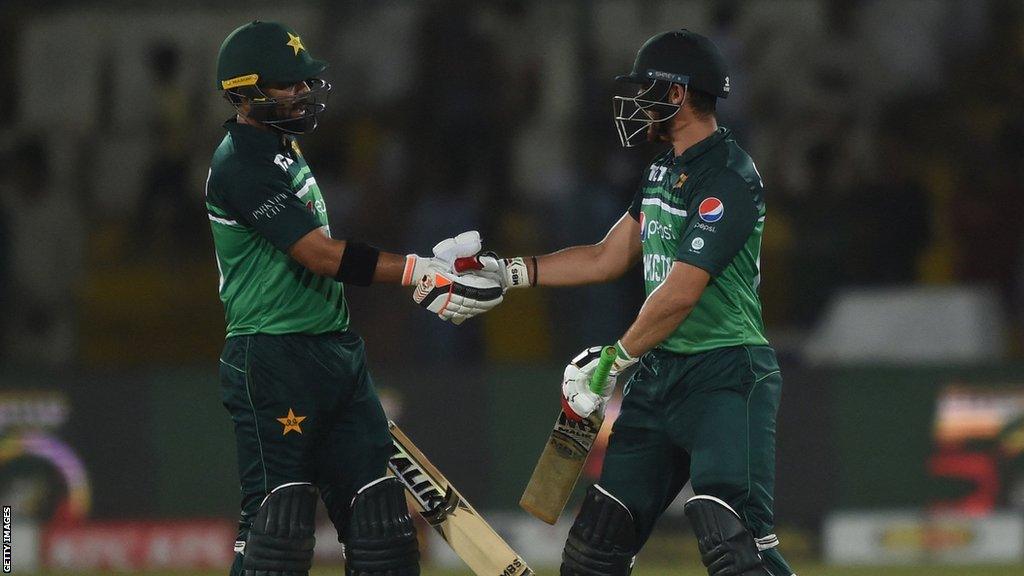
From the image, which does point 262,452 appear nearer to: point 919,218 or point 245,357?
point 245,357

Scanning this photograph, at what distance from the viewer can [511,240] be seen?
9.73 metres

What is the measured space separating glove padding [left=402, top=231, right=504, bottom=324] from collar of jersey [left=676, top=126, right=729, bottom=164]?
2.52 feet

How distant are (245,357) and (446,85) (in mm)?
5139

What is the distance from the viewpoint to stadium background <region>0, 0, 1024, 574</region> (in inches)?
338

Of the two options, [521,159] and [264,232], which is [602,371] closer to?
[264,232]

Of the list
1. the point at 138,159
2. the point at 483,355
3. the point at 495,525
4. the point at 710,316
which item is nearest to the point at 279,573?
the point at 710,316

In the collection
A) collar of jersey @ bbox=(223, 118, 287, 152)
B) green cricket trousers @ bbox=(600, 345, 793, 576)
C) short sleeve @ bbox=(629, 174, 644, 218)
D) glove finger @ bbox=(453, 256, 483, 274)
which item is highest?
collar of jersey @ bbox=(223, 118, 287, 152)

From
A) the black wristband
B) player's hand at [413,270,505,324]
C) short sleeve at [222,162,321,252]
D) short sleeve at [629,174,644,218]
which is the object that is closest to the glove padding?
player's hand at [413,270,505,324]

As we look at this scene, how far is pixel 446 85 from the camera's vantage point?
10305 mm

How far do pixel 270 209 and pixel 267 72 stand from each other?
1.53 ft

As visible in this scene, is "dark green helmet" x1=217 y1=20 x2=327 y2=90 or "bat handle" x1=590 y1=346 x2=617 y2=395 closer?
"bat handle" x1=590 y1=346 x2=617 y2=395

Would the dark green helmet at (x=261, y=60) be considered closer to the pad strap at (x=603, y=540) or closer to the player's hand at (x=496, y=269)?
the player's hand at (x=496, y=269)

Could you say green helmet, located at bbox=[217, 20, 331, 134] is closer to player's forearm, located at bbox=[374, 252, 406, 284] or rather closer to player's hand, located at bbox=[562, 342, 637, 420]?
player's forearm, located at bbox=[374, 252, 406, 284]

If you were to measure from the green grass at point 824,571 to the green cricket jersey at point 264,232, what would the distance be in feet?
10.4
